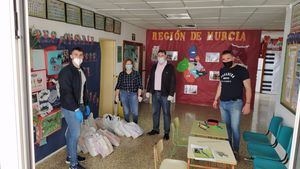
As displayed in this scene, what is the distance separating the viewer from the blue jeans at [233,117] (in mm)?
3248

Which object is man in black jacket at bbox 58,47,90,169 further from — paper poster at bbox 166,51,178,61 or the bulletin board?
paper poster at bbox 166,51,178,61

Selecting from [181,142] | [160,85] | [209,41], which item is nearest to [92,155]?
[181,142]

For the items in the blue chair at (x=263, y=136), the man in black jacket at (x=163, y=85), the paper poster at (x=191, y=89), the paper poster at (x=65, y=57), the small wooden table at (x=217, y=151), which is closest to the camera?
the small wooden table at (x=217, y=151)

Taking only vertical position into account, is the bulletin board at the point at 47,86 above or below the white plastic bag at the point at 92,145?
above

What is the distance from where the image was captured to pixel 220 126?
3.08 m

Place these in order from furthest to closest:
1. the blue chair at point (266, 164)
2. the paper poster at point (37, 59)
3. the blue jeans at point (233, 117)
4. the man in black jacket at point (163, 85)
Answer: the man in black jacket at point (163, 85), the blue jeans at point (233, 117), the paper poster at point (37, 59), the blue chair at point (266, 164)

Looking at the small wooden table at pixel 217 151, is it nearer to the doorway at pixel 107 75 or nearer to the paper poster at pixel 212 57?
the doorway at pixel 107 75

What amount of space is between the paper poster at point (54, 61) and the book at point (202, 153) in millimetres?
2188

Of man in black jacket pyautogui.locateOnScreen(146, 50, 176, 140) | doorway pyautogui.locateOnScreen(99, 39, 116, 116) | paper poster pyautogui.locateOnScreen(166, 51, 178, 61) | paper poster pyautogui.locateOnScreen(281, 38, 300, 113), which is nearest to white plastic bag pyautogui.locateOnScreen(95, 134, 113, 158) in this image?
man in black jacket pyautogui.locateOnScreen(146, 50, 176, 140)

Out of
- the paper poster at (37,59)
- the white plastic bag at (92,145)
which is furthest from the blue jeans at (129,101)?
the paper poster at (37,59)

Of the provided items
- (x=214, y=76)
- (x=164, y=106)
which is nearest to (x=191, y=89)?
(x=214, y=76)

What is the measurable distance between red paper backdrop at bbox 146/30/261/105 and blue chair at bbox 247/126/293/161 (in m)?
4.19

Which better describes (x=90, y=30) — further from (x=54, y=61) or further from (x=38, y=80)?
(x=38, y=80)

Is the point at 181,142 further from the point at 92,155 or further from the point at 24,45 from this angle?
the point at 24,45
